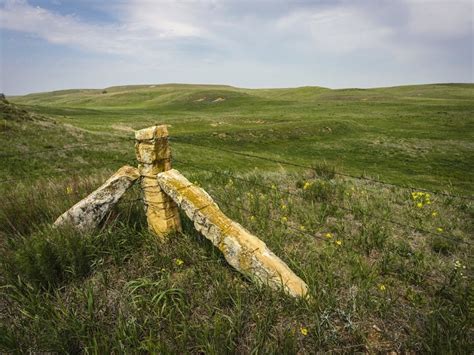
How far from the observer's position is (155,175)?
14.4 feet

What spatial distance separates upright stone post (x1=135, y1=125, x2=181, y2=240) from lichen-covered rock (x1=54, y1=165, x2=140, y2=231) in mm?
276

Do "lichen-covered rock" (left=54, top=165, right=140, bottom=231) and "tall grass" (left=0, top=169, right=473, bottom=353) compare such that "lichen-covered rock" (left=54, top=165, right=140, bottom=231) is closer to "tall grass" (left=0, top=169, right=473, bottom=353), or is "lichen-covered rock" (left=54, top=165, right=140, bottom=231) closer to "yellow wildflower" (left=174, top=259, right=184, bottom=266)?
"tall grass" (left=0, top=169, right=473, bottom=353)

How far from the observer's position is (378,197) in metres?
7.90

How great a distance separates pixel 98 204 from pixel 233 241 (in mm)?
2173

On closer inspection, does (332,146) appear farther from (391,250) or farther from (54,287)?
(54,287)

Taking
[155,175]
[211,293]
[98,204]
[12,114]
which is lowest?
[211,293]

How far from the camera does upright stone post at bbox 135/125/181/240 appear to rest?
14.1 ft

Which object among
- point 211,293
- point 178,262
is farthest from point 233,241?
point 178,262

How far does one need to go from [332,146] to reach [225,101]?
169 ft

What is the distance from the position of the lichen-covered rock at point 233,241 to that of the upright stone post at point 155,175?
6.3 inches

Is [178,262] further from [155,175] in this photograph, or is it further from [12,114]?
Result: [12,114]

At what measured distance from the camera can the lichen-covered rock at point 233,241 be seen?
3.55 metres

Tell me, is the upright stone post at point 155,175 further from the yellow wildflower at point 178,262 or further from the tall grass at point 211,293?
the yellow wildflower at point 178,262

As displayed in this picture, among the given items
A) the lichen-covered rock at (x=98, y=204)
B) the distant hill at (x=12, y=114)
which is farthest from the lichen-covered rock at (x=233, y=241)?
the distant hill at (x=12, y=114)
